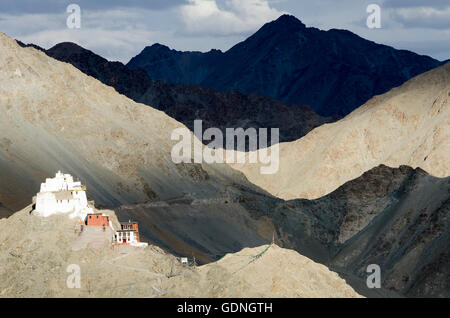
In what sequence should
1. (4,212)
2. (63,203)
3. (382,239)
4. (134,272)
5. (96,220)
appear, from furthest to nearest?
(382,239) → (4,212) → (63,203) → (96,220) → (134,272)

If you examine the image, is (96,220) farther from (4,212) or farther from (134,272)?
(4,212)

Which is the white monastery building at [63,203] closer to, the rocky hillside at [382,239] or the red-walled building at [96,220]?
the red-walled building at [96,220]

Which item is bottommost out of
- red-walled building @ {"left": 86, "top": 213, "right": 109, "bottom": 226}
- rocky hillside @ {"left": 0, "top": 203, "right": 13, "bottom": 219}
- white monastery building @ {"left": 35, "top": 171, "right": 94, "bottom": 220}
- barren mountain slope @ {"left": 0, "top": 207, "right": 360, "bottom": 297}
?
barren mountain slope @ {"left": 0, "top": 207, "right": 360, "bottom": 297}

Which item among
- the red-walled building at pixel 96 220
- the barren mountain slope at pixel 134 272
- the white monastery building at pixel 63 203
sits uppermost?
the white monastery building at pixel 63 203

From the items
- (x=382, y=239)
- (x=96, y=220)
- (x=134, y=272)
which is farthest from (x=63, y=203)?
(x=382, y=239)

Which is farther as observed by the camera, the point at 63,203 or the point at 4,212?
the point at 4,212

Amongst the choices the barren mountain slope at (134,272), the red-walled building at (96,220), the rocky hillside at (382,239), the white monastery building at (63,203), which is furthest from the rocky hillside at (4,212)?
the red-walled building at (96,220)

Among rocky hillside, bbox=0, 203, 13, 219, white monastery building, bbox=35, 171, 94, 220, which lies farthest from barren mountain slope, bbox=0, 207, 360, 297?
rocky hillside, bbox=0, 203, 13, 219

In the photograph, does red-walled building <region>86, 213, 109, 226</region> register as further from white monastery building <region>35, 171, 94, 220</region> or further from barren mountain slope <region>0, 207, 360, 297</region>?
white monastery building <region>35, 171, 94, 220</region>
